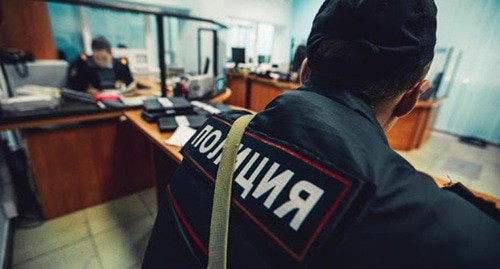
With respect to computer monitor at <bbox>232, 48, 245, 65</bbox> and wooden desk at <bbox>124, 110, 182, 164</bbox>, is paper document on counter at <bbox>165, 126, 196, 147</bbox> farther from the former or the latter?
computer monitor at <bbox>232, 48, 245, 65</bbox>

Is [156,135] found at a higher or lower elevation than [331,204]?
lower

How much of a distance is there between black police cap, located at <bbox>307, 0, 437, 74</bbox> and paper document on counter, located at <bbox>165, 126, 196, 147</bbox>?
953 mm

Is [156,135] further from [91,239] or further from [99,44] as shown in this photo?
[99,44]

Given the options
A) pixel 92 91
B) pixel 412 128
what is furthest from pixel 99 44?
pixel 412 128

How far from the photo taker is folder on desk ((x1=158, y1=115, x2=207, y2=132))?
1.54 metres

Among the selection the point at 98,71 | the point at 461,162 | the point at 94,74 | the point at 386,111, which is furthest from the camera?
the point at 461,162

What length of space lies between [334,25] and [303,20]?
7.90 m

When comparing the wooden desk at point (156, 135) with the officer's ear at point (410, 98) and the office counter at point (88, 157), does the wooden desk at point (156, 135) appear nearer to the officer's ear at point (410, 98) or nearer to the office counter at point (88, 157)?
the office counter at point (88, 157)

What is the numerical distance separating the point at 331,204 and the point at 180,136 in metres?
1.18

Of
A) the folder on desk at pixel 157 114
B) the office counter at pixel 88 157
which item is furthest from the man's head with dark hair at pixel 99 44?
the folder on desk at pixel 157 114

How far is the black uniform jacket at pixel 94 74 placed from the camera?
274cm

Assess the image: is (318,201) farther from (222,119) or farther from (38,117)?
(38,117)

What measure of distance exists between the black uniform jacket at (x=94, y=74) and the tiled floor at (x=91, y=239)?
1.41 m

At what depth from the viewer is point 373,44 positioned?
50 cm
